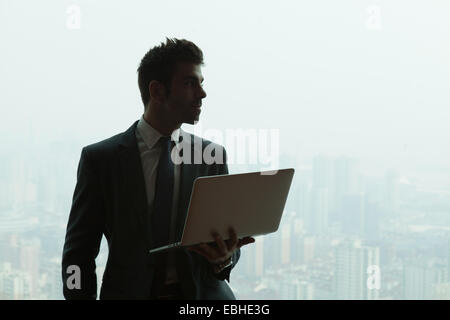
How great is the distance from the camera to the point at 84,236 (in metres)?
1.30

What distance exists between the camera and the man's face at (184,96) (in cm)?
138

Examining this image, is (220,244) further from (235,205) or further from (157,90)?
(157,90)

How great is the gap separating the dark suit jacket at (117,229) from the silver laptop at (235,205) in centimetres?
12

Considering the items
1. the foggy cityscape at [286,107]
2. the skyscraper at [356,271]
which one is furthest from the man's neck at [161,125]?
the skyscraper at [356,271]

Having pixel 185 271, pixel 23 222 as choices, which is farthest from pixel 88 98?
pixel 185 271

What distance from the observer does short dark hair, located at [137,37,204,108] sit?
1396mm

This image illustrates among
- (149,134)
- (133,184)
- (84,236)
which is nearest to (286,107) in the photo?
(149,134)

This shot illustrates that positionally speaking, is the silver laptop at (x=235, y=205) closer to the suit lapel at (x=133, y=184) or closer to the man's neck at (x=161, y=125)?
the suit lapel at (x=133, y=184)

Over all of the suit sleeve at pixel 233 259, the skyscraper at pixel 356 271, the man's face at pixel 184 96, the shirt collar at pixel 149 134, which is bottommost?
the skyscraper at pixel 356 271

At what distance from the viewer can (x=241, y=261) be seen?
2.13 m

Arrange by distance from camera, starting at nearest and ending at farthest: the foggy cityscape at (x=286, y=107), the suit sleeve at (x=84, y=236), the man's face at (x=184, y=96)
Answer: the suit sleeve at (x=84, y=236)
the man's face at (x=184, y=96)
the foggy cityscape at (x=286, y=107)

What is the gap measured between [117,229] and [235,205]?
0.30 m

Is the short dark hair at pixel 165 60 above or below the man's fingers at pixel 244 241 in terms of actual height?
above

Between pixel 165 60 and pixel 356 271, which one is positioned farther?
pixel 356 271
